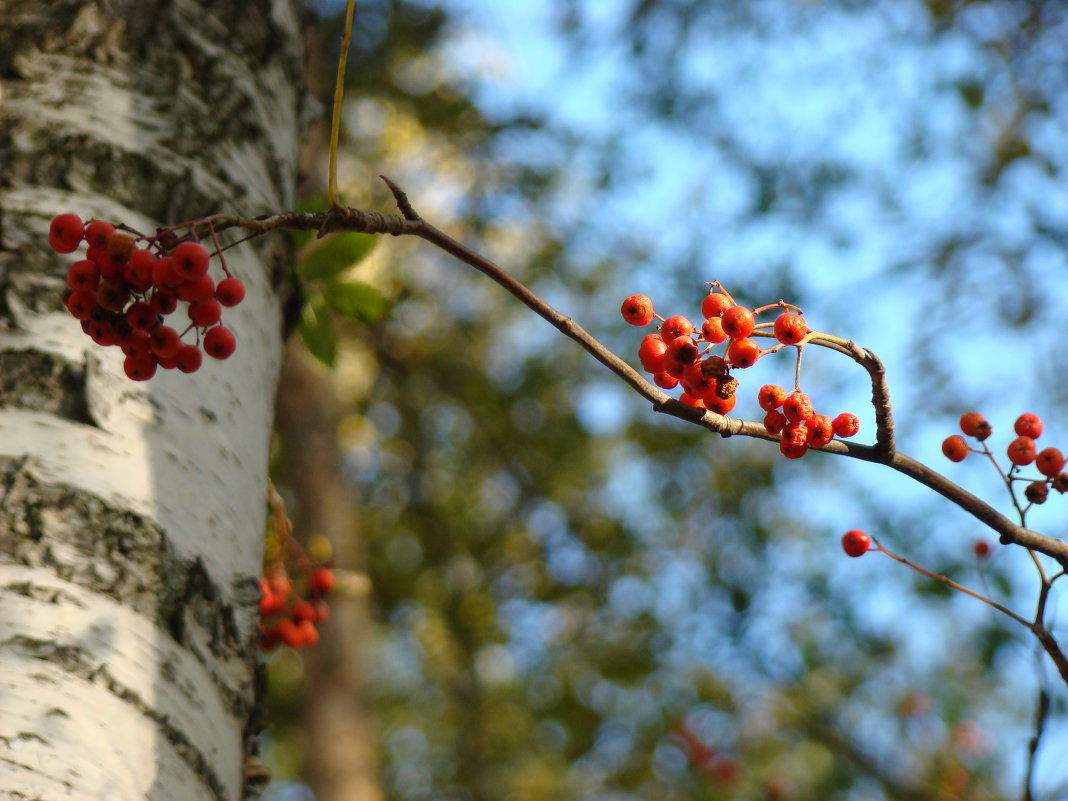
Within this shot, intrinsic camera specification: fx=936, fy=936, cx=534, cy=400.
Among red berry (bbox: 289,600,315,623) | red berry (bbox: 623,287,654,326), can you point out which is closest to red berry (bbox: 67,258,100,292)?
red berry (bbox: 623,287,654,326)

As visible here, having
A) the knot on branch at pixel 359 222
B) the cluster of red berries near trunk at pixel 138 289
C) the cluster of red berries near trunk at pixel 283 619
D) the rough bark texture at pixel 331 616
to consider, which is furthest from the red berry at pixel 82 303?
the rough bark texture at pixel 331 616

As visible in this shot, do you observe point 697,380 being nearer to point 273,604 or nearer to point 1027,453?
point 1027,453

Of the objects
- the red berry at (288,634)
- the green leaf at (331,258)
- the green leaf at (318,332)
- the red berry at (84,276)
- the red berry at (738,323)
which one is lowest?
the red berry at (738,323)

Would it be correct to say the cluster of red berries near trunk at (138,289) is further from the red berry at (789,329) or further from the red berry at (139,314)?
the red berry at (789,329)

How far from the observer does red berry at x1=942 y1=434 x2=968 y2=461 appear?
1.53 metres

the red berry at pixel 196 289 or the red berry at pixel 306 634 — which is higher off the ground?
the red berry at pixel 306 634

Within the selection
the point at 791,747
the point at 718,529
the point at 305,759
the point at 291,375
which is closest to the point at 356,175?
the point at 291,375

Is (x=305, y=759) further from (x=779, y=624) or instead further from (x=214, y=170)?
(x=214, y=170)

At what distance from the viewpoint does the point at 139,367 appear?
4.16ft

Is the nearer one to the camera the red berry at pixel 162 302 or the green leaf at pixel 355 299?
the red berry at pixel 162 302

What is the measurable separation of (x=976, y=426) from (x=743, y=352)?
641 millimetres

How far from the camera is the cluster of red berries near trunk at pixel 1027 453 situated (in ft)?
4.48

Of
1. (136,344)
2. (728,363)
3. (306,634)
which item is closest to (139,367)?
(136,344)

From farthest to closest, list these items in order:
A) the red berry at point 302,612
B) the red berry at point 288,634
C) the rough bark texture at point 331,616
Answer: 1. the rough bark texture at point 331,616
2. the red berry at point 302,612
3. the red berry at point 288,634
